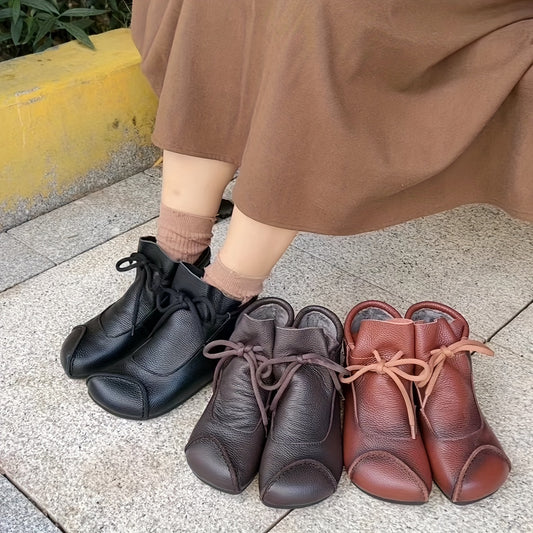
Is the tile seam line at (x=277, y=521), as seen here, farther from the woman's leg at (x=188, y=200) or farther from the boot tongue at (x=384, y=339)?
the woman's leg at (x=188, y=200)

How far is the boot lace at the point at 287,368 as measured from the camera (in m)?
1.11

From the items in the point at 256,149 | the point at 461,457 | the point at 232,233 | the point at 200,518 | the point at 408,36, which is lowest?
the point at 200,518

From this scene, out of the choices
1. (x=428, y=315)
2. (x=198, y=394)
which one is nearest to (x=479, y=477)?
(x=428, y=315)

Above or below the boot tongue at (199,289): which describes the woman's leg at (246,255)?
above

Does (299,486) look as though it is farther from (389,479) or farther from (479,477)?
(479,477)

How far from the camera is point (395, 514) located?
106 cm

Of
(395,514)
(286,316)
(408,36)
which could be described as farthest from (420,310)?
(408,36)

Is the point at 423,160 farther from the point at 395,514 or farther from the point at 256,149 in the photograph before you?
the point at 395,514

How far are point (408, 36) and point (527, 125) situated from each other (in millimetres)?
246

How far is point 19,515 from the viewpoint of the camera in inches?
41.7

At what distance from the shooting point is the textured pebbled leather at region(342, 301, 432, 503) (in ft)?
3.43

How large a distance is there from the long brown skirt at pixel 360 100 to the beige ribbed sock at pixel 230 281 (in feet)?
0.54

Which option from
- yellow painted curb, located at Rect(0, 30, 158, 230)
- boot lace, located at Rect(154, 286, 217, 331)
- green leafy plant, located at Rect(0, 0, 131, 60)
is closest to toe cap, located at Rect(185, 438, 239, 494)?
boot lace, located at Rect(154, 286, 217, 331)

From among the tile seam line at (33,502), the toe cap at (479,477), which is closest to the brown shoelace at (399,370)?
the toe cap at (479,477)
